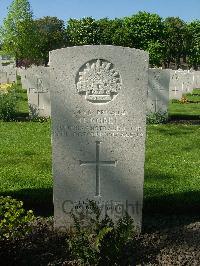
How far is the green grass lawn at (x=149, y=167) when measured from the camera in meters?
5.69

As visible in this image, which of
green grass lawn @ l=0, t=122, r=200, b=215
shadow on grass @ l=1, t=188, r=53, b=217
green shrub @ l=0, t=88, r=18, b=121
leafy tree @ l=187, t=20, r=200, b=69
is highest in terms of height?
leafy tree @ l=187, t=20, r=200, b=69

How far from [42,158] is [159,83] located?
17.7 ft

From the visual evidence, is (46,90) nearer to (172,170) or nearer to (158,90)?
(158,90)

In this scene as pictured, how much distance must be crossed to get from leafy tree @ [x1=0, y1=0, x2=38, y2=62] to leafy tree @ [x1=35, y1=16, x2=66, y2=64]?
11.0 metres

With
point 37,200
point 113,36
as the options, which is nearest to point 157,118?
point 37,200

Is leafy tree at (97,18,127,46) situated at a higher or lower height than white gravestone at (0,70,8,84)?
higher

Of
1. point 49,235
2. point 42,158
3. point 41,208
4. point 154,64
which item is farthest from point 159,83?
point 154,64

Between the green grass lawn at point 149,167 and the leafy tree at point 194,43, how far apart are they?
45.1 meters

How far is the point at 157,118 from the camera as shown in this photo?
12422 millimetres

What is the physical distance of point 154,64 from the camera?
4856cm

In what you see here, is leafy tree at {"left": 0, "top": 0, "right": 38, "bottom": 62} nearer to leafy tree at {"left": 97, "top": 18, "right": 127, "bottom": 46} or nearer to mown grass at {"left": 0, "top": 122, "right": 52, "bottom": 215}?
leafy tree at {"left": 97, "top": 18, "right": 127, "bottom": 46}

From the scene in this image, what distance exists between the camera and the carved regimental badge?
4438 millimetres

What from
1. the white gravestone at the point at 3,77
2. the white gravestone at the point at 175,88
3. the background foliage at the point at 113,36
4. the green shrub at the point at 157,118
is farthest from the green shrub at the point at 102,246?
the background foliage at the point at 113,36

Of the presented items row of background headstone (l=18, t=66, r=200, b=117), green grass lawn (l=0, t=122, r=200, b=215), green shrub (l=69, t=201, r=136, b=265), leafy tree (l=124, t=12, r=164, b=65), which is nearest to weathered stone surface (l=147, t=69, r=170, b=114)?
row of background headstone (l=18, t=66, r=200, b=117)
